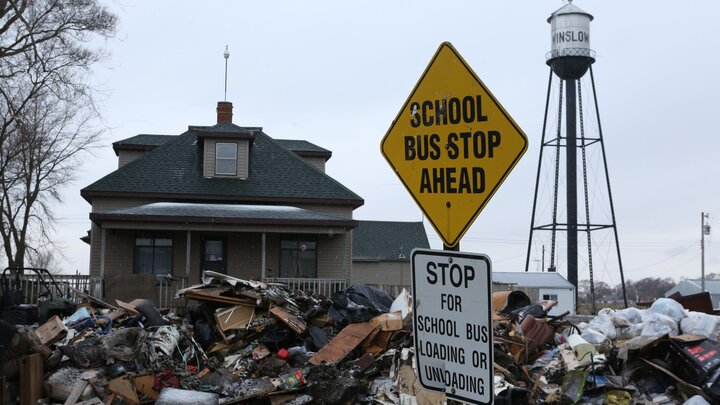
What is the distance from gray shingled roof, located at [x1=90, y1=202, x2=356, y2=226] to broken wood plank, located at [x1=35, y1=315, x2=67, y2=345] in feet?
32.7

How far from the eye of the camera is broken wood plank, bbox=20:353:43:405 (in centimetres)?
1197

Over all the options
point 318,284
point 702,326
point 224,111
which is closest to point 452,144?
point 702,326

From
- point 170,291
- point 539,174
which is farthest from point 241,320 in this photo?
point 539,174

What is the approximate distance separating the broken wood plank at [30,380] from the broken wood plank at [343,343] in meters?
4.29

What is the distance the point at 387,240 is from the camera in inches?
1832

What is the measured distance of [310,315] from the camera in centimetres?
1574

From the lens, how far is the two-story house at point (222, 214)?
2470cm

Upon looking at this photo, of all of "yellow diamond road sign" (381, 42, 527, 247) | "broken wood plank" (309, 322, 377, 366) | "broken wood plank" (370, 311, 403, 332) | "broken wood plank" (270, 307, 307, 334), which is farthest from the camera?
"broken wood plank" (270, 307, 307, 334)

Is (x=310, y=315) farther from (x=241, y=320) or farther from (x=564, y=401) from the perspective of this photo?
(x=564, y=401)

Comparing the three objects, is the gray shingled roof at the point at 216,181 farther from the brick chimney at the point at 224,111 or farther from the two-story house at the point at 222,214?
the brick chimney at the point at 224,111

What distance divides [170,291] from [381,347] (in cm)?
1059

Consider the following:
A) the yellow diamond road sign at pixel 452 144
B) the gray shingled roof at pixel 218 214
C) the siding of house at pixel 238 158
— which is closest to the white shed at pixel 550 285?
the siding of house at pixel 238 158

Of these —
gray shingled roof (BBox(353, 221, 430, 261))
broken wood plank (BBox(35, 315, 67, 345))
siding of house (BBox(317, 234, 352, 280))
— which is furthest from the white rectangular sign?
gray shingled roof (BBox(353, 221, 430, 261))

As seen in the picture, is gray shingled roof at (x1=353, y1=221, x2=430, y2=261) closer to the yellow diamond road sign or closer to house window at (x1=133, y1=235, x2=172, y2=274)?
house window at (x1=133, y1=235, x2=172, y2=274)
